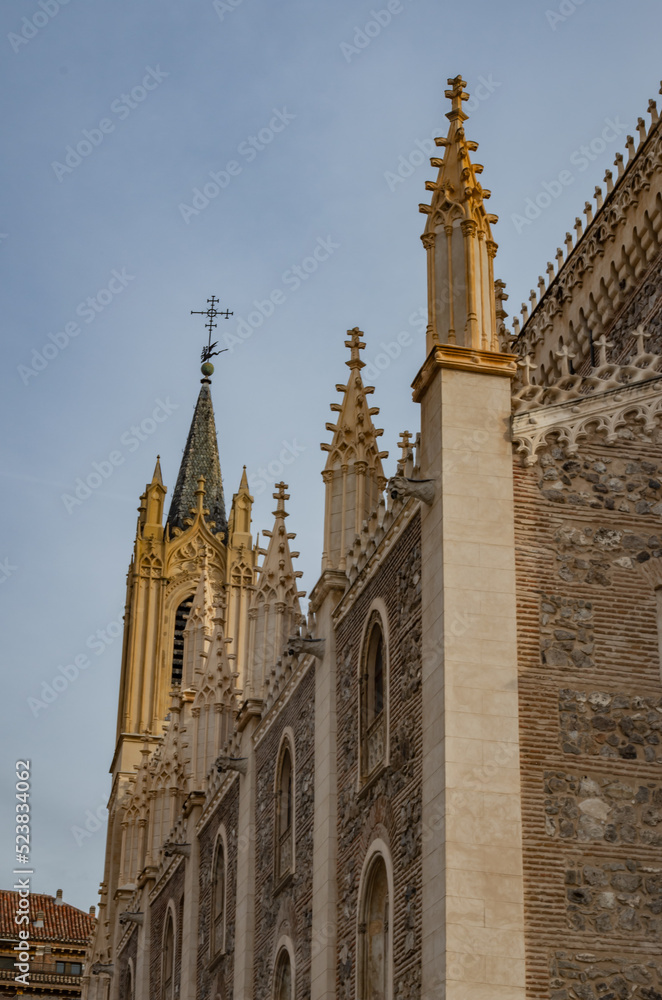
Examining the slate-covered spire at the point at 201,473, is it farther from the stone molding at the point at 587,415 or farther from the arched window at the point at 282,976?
the stone molding at the point at 587,415

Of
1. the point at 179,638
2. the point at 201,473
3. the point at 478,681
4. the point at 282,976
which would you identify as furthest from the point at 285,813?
the point at 201,473

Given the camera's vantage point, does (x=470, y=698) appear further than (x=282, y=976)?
No

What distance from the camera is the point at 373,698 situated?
827 inches

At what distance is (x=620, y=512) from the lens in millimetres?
19312

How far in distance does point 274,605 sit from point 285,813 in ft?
15.2

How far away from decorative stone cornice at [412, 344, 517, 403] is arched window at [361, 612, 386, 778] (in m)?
3.54

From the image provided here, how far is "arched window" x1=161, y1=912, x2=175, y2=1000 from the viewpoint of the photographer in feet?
108

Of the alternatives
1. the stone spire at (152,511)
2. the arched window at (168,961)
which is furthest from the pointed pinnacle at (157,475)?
the arched window at (168,961)

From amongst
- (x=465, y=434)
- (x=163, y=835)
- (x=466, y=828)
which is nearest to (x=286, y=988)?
(x=466, y=828)

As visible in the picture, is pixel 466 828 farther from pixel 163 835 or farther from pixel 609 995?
pixel 163 835

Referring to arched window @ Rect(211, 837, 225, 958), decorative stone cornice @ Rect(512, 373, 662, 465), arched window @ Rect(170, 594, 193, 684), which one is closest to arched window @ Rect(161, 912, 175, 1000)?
arched window @ Rect(211, 837, 225, 958)

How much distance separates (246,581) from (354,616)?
124 ft

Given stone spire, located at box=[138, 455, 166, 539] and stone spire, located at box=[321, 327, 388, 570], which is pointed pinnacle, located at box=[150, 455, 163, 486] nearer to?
stone spire, located at box=[138, 455, 166, 539]

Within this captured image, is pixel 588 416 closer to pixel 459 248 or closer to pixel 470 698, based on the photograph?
pixel 459 248
